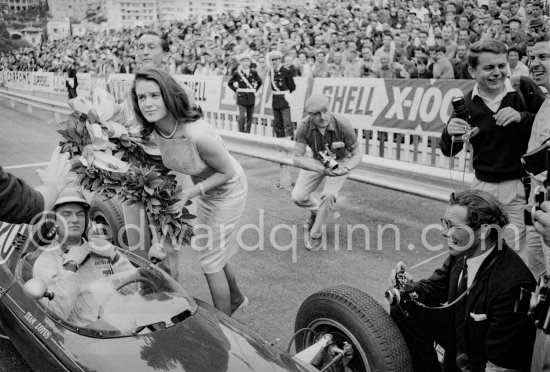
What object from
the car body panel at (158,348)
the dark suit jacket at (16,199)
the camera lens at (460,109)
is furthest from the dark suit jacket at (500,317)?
the dark suit jacket at (16,199)

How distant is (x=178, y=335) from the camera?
9.27ft

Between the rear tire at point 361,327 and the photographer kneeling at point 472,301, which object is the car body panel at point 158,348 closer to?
the rear tire at point 361,327

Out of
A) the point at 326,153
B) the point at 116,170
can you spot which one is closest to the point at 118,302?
the point at 116,170

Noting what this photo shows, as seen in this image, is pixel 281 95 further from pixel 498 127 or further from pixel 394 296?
pixel 394 296

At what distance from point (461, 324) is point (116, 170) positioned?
2517 millimetres

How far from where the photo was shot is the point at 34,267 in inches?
137

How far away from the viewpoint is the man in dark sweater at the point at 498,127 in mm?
4156

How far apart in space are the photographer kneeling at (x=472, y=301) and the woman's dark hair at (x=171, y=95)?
1.81 meters

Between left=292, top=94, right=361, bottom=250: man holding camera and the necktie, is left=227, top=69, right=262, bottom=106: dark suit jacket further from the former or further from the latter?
the necktie

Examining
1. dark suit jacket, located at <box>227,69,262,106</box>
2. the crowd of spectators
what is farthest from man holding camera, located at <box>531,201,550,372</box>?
dark suit jacket, located at <box>227,69,262,106</box>

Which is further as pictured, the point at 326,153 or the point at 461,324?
the point at 326,153

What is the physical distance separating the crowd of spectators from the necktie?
5.04 m

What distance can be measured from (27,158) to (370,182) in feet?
23.4

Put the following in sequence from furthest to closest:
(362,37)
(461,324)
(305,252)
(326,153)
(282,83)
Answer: (362,37) → (282,83) → (326,153) → (305,252) → (461,324)
